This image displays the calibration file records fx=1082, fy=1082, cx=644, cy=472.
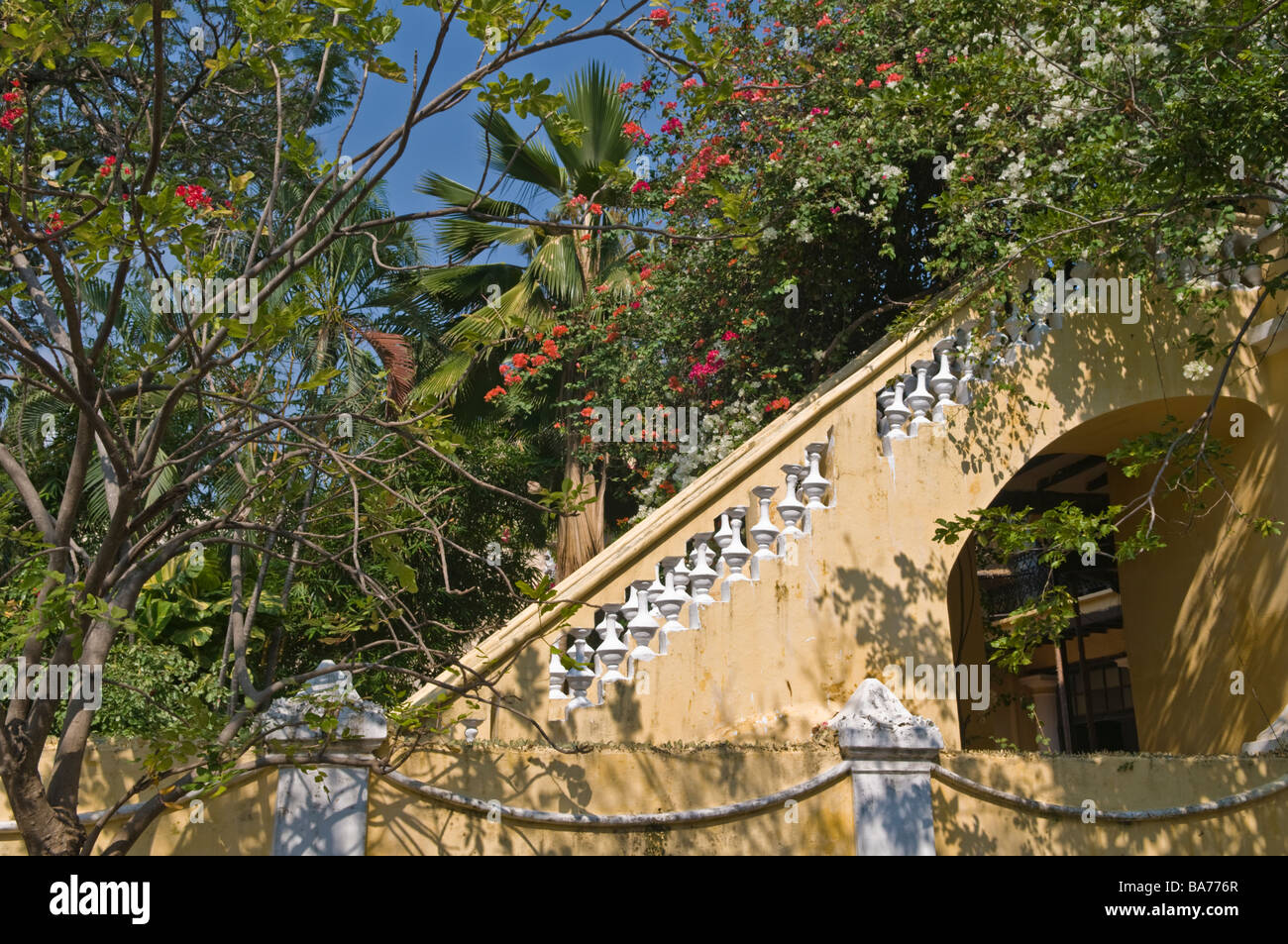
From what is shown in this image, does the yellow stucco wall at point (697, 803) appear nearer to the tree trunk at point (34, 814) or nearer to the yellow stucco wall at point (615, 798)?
the yellow stucco wall at point (615, 798)

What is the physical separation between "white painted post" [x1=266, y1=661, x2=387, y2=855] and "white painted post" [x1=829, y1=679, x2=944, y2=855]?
2265 mm

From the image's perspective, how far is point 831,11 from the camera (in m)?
9.53

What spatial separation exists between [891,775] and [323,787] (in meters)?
2.65

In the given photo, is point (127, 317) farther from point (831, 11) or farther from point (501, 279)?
point (831, 11)

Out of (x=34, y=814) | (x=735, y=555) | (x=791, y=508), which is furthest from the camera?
(x=791, y=508)

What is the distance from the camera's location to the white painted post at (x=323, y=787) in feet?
15.5

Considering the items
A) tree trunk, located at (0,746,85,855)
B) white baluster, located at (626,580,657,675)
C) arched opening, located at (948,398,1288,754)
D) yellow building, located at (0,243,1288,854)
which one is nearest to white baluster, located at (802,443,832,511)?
yellow building, located at (0,243,1288,854)

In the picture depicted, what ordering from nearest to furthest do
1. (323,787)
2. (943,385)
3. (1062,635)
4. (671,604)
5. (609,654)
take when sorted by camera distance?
(323,787)
(609,654)
(671,604)
(943,385)
(1062,635)

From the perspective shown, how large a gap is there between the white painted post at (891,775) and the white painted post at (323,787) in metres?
2.26

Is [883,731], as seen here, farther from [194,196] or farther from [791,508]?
[194,196]

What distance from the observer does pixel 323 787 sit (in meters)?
4.75

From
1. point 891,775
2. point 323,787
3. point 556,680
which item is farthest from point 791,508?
point 323,787
